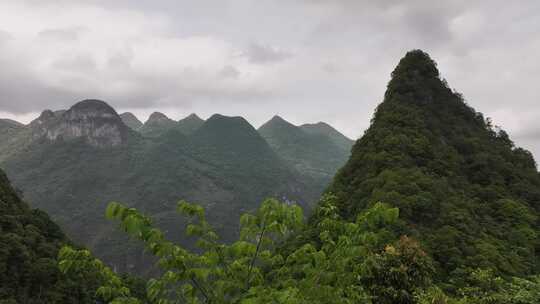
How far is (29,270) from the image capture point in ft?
173

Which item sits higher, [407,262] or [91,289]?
[407,262]

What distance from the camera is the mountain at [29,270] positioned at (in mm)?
50875

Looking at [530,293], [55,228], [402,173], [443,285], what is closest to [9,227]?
[55,228]

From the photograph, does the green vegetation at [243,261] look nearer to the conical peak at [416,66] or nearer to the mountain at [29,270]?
the mountain at [29,270]

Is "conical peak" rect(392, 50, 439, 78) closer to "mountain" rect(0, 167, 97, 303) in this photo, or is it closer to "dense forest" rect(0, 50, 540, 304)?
"dense forest" rect(0, 50, 540, 304)

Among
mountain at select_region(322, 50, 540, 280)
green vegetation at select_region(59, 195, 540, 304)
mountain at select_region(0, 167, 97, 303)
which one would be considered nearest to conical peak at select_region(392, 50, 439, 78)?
mountain at select_region(322, 50, 540, 280)

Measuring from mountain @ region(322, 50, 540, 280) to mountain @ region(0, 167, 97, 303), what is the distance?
109 feet

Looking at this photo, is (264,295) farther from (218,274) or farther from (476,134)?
(476,134)

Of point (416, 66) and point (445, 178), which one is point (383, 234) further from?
point (416, 66)

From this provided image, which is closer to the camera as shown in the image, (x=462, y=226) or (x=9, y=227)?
(x=462, y=226)

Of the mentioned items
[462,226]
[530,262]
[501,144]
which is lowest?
[530,262]

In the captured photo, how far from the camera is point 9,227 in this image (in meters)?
57.9

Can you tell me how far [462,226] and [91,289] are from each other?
4398cm

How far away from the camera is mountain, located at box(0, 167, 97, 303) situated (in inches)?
2003
